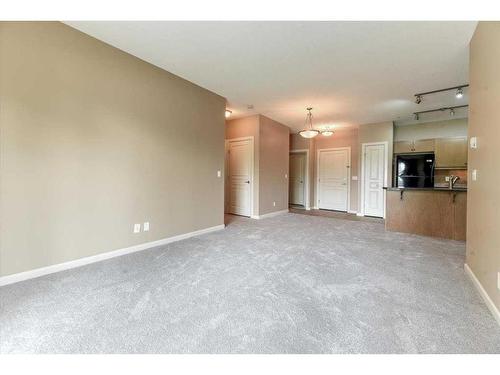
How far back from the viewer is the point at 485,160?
1.90 metres

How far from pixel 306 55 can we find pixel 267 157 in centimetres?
302

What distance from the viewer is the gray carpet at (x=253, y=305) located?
52.6 inches

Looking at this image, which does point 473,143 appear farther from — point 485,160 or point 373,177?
point 373,177

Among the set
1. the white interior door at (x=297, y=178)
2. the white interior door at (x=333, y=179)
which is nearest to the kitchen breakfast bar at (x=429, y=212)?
the white interior door at (x=333, y=179)

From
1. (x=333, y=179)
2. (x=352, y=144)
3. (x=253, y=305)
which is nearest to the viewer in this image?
(x=253, y=305)

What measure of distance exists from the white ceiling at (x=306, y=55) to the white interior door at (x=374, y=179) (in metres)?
1.80

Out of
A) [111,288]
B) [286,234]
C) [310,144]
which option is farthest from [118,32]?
[310,144]

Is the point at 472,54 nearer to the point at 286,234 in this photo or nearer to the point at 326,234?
the point at 326,234

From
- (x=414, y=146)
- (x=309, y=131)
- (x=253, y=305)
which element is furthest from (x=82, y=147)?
(x=414, y=146)

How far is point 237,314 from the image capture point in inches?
64.4

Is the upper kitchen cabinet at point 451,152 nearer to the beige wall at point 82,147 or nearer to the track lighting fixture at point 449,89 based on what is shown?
the track lighting fixture at point 449,89

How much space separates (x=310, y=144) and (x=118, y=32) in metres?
6.05

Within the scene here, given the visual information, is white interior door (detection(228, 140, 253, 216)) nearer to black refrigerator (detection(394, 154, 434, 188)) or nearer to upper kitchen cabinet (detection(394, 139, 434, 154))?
black refrigerator (detection(394, 154, 434, 188))
